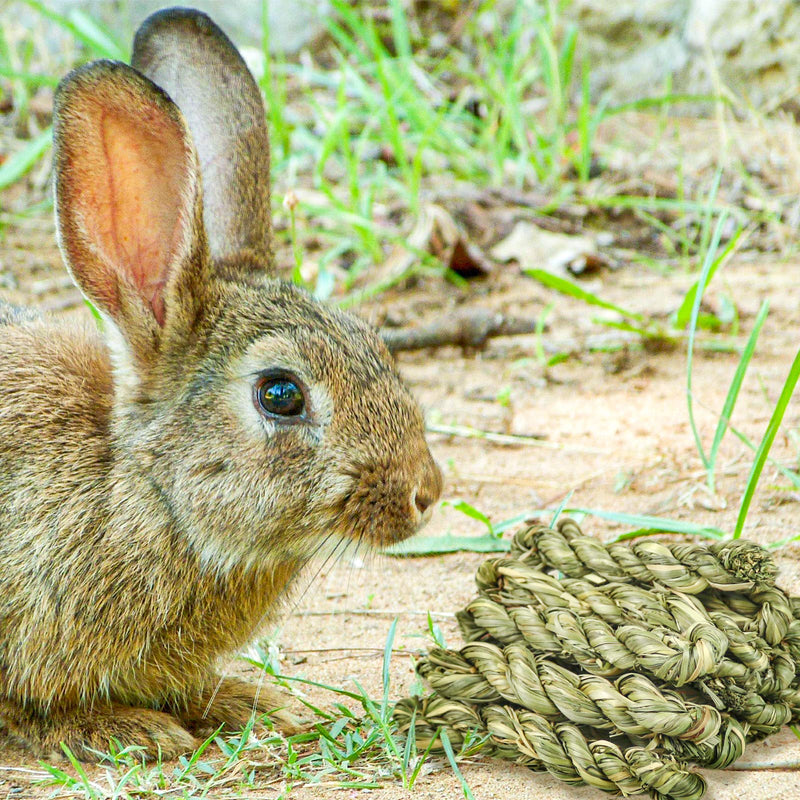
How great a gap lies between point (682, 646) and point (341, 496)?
89 cm

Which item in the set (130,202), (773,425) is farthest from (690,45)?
(130,202)

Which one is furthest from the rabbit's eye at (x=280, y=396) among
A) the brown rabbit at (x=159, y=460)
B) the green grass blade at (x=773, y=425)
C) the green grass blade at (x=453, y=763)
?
the green grass blade at (x=773, y=425)

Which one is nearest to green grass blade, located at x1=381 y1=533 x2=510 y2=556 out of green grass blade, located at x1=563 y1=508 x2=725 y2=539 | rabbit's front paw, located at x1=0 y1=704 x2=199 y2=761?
green grass blade, located at x1=563 y1=508 x2=725 y2=539

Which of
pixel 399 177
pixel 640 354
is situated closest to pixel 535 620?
pixel 640 354

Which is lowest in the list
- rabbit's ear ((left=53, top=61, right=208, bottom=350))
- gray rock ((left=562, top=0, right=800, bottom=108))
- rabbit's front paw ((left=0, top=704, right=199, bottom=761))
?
rabbit's front paw ((left=0, top=704, right=199, bottom=761))

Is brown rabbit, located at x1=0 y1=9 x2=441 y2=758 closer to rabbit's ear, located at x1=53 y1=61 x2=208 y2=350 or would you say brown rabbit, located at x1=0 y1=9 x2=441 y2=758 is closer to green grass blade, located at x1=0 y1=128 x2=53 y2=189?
rabbit's ear, located at x1=53 y1=61 x2=208 y2=350

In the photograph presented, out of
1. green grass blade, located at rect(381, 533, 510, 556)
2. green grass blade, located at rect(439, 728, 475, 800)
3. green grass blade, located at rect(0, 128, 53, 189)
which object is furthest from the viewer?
green grass blade, located at rect(0, 128, 53, 189)

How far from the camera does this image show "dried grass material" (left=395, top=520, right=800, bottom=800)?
2467mm

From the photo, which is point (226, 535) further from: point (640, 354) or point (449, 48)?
point (449, 48)

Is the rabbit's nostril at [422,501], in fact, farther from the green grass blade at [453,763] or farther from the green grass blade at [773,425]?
the green grass blade at [773,425]

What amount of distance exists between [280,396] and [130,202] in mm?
679

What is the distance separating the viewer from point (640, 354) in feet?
17.4

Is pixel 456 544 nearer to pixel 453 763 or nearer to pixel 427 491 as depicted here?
pixel 427 491

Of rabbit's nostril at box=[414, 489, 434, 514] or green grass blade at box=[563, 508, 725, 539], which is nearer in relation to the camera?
rabbit's nostril at box=[414, 489, 434, 514]
